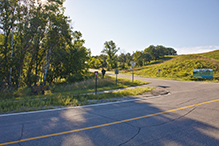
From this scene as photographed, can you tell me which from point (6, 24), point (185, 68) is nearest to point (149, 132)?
point (6, 24)

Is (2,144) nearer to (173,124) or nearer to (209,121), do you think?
(173,124)

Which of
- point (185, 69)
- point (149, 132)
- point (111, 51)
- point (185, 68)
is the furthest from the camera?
point (111, 51)

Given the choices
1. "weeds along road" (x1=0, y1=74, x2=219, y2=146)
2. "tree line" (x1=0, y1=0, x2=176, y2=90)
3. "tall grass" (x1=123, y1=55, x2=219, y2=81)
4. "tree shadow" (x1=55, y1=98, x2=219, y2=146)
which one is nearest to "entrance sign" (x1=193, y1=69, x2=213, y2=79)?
"tall grass" (x1=123, y1=55, x2=219, y2=81)

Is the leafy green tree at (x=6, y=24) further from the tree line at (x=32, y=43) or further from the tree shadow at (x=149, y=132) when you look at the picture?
the tree shadow at (x=149, y=132)

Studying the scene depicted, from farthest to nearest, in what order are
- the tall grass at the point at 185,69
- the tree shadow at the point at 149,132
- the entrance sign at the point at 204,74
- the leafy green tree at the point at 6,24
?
1. the tall grass at the point at 185,69
2. the entrance sign at the point at 204,74
3. the leafy green tree at the point at 6,24
4. the tree shadow at the point at 149,132

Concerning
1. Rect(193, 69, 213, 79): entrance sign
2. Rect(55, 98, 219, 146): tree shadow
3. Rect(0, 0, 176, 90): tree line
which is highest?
Rect(0, 0, 176, 90): tree line

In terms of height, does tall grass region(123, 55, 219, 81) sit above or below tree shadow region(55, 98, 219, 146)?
above

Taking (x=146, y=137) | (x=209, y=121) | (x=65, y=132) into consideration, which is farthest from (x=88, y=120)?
(x=209, y=121)

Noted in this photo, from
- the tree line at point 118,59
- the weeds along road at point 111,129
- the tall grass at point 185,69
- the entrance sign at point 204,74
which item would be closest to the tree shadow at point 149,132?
the weeds along road at point 111,129

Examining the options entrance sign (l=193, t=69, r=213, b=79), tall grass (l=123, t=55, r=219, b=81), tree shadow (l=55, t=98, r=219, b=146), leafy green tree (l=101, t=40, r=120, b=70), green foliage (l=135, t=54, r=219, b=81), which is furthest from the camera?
leafy green tree (l=101, t=40, r=120, b=70)

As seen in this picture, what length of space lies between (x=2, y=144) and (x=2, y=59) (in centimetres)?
1947

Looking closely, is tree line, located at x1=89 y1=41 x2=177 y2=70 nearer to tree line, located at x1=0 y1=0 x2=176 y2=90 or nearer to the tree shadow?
tree line, located at x1=0 y1=0 x2=176 y2=90

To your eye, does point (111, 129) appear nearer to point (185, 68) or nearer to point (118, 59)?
point (185, 68)

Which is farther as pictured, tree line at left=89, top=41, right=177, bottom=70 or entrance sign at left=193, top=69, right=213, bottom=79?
tree line at left=89, top=41, right=177, bottom=70
